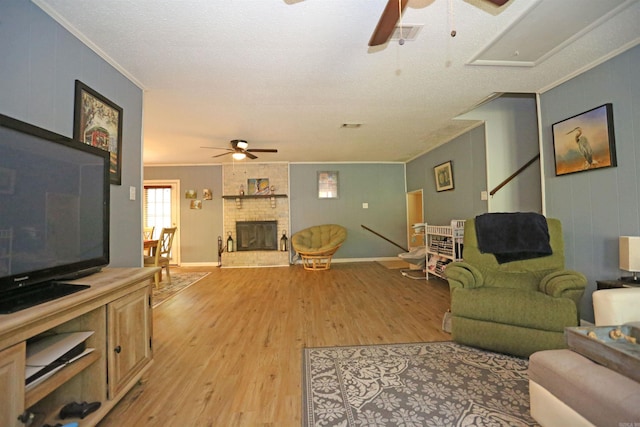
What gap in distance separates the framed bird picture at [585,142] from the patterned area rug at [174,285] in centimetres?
496

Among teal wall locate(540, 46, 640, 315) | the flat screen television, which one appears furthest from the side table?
the flat screen television

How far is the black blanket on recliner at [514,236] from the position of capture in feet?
7.63

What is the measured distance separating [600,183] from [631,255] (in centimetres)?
73

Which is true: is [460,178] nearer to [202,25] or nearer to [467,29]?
[467,29]

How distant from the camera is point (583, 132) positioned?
7.73 feet

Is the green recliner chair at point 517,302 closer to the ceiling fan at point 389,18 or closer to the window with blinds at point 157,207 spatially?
the ceiling fan at point 389,18

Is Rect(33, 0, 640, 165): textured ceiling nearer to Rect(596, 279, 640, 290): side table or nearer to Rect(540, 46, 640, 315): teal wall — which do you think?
Rect(540, 46, 640, 315): teal wall

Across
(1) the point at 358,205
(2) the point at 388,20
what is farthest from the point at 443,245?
(2) the point at 388,20

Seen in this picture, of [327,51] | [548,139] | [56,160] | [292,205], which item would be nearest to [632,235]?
[548,139]

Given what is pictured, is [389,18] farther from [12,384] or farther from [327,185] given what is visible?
[327,185]

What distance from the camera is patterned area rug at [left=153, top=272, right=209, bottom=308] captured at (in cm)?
368

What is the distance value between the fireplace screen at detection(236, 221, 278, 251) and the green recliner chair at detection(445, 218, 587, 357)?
4.62 meters

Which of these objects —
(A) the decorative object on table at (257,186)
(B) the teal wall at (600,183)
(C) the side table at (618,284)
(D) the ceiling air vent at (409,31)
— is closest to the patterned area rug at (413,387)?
(C) the side table at (618,284)

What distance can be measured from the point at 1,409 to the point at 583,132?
4.08 meters
